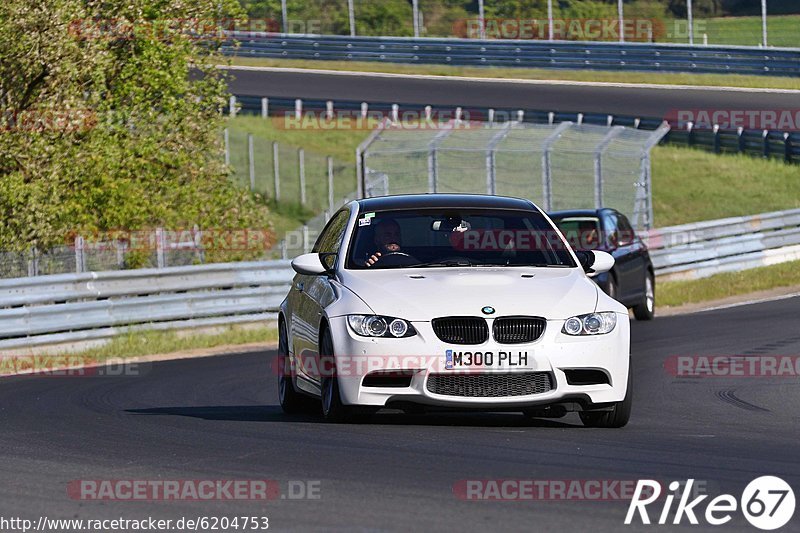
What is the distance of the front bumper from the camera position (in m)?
9.34

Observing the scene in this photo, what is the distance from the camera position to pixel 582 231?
21.0m

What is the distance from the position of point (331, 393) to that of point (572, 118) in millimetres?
29481

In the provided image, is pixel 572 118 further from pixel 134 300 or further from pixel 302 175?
pixel 134 300

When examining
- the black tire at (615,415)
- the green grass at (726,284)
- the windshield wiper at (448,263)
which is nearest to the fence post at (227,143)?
the green grass at (726,284)

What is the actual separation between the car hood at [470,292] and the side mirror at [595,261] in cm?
52

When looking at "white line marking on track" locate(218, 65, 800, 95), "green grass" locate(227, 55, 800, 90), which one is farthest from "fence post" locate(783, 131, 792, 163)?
"green grass" locate(227, 55, 800, 90)

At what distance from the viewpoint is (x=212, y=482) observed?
7570mm

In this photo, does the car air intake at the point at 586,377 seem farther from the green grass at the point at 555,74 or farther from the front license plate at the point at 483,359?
the green grass at the point at 555,74

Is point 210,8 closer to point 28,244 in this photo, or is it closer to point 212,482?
point 28,244

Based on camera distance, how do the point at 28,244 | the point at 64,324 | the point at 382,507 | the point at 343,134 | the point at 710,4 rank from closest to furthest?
1. the point at 382,507
2. the point at 64,324
3. the point at 28,244
4. the point at 343,134
5. the point at 710,4

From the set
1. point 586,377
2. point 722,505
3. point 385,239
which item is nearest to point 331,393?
point 385,239

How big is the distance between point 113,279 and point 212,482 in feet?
42.2

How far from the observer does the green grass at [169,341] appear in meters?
19.3

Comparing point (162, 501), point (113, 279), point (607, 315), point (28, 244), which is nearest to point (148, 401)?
point (607, 315)
